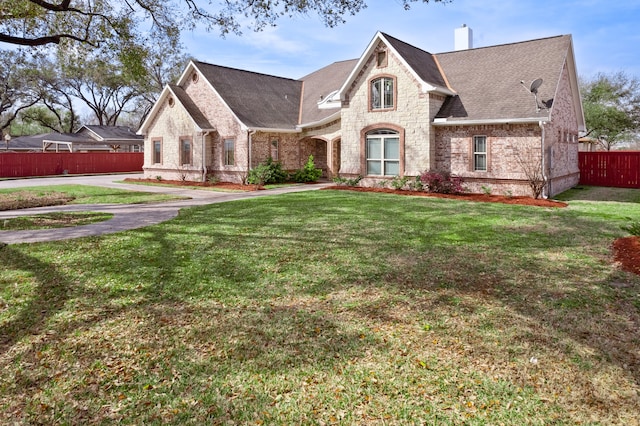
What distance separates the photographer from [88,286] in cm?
663

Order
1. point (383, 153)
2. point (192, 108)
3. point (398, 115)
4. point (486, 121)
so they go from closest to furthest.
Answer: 1. point (486, 121)
2. point (398, 115)
3. point (383, 153)
4. point (192, 108)

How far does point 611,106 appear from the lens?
127ft

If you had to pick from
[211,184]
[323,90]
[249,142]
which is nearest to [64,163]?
[211,184]

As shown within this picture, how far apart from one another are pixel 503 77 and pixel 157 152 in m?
20.6

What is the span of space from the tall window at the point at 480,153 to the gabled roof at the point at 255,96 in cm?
1086

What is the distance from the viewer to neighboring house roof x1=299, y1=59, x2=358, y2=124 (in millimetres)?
25859

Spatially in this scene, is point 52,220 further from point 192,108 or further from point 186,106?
point 192,108

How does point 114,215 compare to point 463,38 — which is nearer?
point 114,215

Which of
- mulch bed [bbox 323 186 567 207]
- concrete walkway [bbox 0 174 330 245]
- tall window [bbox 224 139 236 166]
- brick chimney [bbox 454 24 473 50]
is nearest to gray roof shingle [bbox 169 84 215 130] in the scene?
tall window [bbox 224 139 236 166]

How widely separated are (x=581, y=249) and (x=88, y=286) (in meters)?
8.75

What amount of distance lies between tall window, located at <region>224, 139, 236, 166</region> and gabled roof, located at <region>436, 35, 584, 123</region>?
442 inches

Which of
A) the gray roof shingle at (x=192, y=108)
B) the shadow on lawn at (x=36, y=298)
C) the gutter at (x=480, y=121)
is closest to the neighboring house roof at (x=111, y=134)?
the gray roof shingle at (x=192, y=108)

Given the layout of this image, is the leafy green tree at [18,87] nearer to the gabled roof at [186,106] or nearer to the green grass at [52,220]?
the gabled roof at [186,106]

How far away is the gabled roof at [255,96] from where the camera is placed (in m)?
24.6
